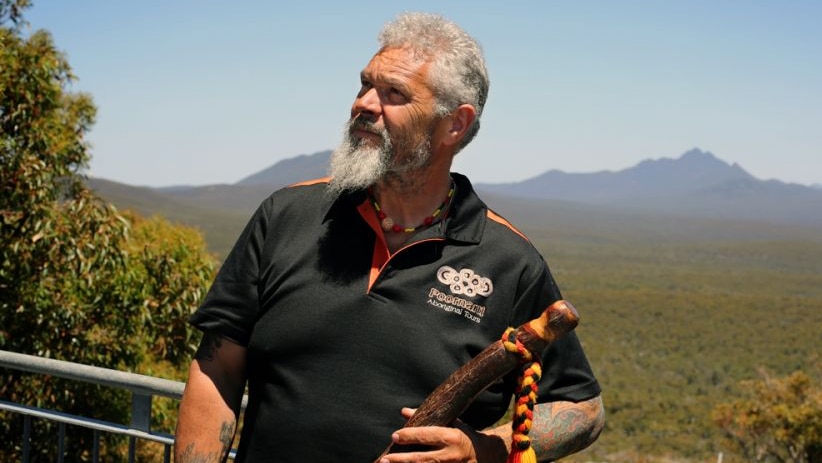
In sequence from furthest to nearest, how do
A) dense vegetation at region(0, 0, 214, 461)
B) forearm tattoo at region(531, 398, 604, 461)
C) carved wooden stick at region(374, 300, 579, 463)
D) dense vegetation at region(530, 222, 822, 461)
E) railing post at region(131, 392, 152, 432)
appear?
dense vegetation at region(530, 222, 822, 461) → dense vegetation at region(0, 0, 214, 461) → railing post at region(131, 392, 152, 432) → forearm tattoo at region(531, 398, 604, 461) → carved wooden stick at region(374, 300, 579, 463)

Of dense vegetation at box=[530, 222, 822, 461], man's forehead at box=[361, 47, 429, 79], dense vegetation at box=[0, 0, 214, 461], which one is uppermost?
man's forehead at box=[361, 47, 429, 79]

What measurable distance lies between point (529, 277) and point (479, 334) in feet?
0.64

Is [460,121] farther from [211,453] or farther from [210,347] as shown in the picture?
[211,453]

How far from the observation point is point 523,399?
1808mm

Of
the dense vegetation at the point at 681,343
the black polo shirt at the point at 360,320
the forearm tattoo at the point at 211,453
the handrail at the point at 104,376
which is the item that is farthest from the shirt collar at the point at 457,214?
the dense vegetation at the point at 681,343

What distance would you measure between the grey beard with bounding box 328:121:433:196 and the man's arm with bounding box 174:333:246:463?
50cm

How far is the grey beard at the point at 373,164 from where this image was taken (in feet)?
6.67

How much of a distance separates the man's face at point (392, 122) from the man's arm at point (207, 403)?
0.52 meters

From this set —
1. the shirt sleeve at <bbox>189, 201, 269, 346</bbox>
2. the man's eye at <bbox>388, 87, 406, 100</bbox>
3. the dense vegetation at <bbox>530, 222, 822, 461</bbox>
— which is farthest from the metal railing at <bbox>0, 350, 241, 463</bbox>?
the dense vegetation at <bbox>530, 222, 822, 461</bbox>

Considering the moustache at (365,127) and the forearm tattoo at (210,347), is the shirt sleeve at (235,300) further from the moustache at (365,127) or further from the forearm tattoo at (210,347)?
the moustache at (365,127)

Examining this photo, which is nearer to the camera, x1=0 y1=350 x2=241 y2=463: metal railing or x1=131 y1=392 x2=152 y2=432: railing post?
x1=0 y1=350 x2=241 y2=463: metal railing

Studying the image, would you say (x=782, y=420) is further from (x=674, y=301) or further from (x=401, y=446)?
(x=674, y=301)

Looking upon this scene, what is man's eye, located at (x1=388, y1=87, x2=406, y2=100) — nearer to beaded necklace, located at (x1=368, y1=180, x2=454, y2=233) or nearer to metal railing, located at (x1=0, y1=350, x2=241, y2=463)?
beaded necklace, located at (x1=368, y1=180, x2=454, y2=233)

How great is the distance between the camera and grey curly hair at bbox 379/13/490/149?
6.72ft
